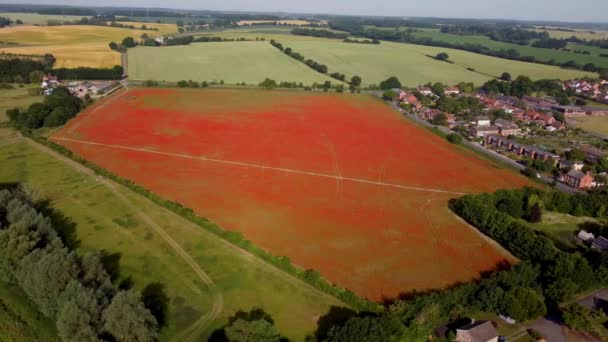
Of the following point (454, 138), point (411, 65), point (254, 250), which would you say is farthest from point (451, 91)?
point (254, 250)

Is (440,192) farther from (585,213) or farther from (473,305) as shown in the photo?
(473,305)

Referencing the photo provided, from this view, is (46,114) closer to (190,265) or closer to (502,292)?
(190,265)

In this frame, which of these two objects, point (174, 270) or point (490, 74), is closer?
point (174, 270)

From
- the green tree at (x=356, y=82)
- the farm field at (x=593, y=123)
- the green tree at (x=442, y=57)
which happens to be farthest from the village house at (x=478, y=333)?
the green tree at (x=442, y=57)

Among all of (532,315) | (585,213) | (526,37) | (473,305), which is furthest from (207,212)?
(526,37)

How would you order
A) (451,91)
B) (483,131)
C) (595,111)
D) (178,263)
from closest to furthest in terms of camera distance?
(178,263) < (483,131) < (595,111) < (451,91)

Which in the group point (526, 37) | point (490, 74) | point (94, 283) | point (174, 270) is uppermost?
point (526, 37)

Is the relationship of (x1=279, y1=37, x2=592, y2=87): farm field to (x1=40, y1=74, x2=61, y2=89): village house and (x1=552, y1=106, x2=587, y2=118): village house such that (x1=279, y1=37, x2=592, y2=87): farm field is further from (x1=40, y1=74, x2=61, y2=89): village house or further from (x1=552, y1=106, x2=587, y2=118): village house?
(x1=40, y1=74, x2=61, y2=89): village house
